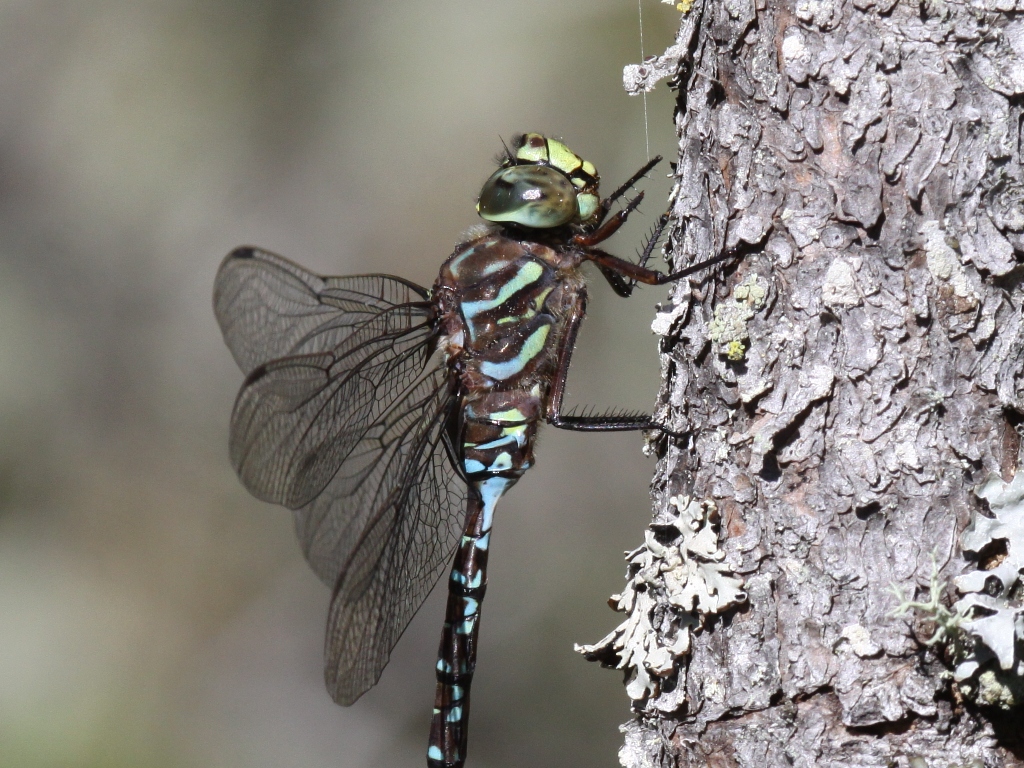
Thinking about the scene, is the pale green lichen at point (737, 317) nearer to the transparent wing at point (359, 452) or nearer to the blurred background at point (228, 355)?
the transparent wing at point (359, 452)

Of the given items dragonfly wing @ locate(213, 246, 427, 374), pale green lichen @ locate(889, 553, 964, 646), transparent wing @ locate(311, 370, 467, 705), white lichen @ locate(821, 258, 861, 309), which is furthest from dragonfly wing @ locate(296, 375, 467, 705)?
pale green lichen @ locate(889, 553, 964, 646)

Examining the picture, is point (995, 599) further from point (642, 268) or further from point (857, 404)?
point (642, 268)

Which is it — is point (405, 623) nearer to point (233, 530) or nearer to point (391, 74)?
point (233, 530)

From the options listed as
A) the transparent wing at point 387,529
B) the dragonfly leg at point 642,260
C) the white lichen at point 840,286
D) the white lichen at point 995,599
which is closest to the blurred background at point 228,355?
the transparent wing at point 387,529

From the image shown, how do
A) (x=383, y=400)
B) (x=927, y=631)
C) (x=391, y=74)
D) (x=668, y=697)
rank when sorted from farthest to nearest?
(x=391, y=74) < (x=383, y=400) < (x=668, y=697) < (x=927, y=631)

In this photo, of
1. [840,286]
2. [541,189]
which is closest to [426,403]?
[541,189]

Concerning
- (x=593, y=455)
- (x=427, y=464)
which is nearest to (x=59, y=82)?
(x=593, y=455)
